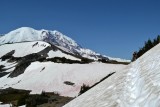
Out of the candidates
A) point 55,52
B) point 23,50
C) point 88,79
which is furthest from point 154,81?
point 23,50

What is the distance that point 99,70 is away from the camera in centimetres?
7262

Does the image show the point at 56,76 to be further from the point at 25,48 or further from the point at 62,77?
the point at 25,48

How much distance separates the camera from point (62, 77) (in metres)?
71.9

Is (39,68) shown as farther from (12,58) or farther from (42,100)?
(12,58)

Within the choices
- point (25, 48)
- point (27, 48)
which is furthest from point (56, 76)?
point (25, 48)

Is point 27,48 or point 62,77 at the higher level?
point 27,48

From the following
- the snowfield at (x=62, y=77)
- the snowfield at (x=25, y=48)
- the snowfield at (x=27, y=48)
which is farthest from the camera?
the snowfield at (x=25, y=48)

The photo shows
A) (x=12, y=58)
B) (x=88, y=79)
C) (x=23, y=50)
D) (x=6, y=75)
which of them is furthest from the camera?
(x=23, y=50)

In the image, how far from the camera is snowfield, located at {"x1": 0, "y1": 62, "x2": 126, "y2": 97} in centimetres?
6575

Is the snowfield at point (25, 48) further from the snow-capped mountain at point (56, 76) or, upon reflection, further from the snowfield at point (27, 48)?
the snow-capped mountain at point (56, 76)

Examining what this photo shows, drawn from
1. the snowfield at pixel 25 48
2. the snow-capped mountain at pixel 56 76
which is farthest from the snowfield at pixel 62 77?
the snowfield at pixel 25 48

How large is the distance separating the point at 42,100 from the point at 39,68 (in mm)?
41062

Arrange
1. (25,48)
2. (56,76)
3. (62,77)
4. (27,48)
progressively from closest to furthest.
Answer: (62,77) → (56,76) → (27,48) → (25,48)

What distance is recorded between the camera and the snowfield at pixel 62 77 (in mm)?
65750
